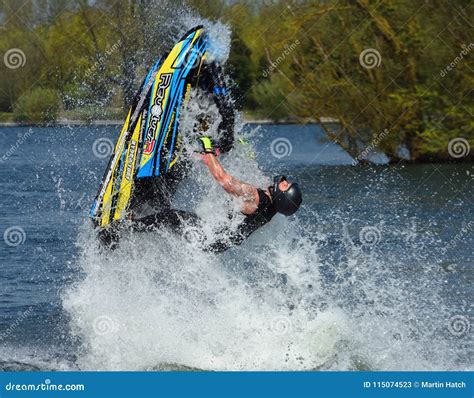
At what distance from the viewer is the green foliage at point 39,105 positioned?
127 ft

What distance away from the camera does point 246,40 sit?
135 feet

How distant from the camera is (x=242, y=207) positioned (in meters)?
11.0

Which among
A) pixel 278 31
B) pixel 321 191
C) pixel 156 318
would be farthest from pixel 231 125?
pixel 278 31

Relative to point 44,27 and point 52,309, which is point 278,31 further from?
point 52,309
